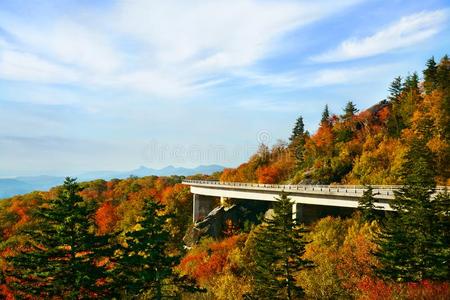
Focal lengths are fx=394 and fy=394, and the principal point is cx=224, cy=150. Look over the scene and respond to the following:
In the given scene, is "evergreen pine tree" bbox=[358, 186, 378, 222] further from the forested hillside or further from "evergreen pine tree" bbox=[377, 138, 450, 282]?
"evergreen pine tree" bbox=[377, 138, 450, 282]

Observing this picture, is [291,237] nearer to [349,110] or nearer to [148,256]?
[148,256]

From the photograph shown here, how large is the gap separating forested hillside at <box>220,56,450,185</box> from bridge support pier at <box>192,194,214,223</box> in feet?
43.8

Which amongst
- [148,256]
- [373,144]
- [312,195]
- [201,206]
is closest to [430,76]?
[373,144]

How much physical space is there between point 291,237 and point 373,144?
56.9 meters

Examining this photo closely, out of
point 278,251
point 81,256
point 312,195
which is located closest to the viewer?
point 81,256

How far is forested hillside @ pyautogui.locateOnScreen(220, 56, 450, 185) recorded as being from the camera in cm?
6681

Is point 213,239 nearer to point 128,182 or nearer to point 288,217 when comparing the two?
point 288,217

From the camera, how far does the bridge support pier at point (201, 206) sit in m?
90.7

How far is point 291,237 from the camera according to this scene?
28656 millimetres

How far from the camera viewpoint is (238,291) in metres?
39.3

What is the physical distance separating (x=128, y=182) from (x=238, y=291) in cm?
11057

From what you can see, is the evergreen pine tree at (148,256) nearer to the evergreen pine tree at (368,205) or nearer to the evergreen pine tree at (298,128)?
the evergreen pine tree at (368,205)

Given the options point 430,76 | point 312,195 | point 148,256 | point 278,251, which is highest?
point 430,76

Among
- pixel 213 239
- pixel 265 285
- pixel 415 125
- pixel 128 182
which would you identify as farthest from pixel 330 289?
pixel 128 182
